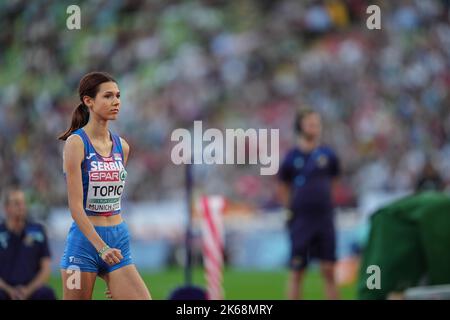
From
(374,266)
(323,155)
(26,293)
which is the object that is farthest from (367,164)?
(26,293)

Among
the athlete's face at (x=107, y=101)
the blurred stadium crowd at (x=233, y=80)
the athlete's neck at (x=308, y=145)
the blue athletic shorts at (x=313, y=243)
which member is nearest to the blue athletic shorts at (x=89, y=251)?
the athlete's face at (x=107, y=101)

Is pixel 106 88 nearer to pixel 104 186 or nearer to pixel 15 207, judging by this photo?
pixel 104 186

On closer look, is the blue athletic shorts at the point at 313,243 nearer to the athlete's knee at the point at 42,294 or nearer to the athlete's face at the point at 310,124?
the athlete's face at the point at 310,124

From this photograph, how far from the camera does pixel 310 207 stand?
10156 mm

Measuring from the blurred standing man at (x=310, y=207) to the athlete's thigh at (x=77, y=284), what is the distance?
Answer: 443cm

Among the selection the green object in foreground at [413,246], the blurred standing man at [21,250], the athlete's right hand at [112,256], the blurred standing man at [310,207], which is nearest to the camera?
the athlete's right hand at [112,256]

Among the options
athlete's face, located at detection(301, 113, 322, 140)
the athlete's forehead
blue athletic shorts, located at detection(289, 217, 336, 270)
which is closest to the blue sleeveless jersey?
the athlete's forehead

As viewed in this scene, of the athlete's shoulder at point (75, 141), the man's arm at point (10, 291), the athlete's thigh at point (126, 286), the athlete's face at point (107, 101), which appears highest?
the athlete's face at point (107, 101)

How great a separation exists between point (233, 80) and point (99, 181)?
14.7 m

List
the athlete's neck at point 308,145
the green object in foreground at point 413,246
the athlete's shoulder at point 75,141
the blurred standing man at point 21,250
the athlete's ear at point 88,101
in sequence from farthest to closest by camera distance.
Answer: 1. the athlete's neck at point 308,145
2. the green object in foreground at point 413,246
3. the blurred standing man at point 21,250
4. the athlete's ear at point 88,101
5. the athlete's shoulder at point 75,141

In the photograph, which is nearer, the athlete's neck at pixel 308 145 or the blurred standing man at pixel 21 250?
the blurred standing man at pixel 21 250

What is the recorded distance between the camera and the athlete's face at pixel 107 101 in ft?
19.0

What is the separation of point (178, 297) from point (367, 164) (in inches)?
442
